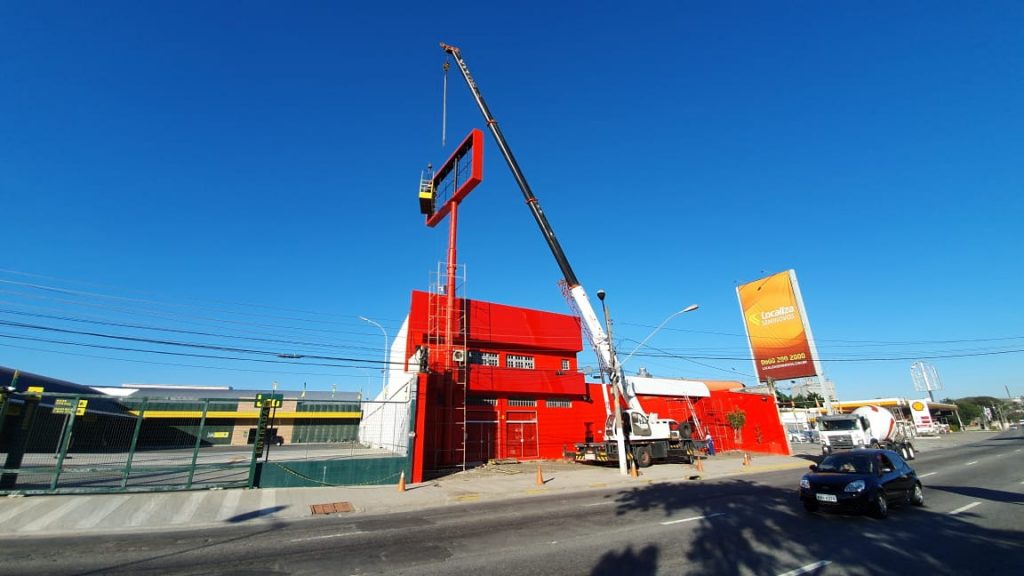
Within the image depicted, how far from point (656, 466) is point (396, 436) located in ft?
50.6

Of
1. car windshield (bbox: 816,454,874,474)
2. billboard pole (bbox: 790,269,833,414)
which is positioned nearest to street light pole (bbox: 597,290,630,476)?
car windshield (bbox: 816,454,874,474)

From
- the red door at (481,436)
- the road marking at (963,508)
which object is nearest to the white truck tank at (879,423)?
the road marking at (963,508)

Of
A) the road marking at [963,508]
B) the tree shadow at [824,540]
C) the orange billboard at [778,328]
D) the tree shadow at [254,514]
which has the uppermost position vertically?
the orange billboard at [778,328]

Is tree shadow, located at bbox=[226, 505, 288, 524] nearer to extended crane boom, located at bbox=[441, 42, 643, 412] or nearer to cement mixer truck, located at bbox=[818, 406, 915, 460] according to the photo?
extended crane boom, located at bbox=[441, 42, 643, 412]

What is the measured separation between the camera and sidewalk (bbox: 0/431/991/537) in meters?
11.0

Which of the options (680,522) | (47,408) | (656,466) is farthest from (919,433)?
(47,408)

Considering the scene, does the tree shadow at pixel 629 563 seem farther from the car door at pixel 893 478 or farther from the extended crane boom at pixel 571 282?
the extended crane boom at pixel 571 282

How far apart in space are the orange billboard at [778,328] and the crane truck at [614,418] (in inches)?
798

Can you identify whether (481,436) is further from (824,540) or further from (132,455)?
(824,540)

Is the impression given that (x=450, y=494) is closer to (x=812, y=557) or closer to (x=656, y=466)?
(x=812, y=557)

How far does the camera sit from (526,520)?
441 inches

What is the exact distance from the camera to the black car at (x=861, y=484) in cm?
1017

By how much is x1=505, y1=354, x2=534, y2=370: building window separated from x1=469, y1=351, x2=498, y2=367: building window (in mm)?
990

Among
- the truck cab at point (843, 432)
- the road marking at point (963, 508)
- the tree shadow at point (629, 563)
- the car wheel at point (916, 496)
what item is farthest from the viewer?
the truck cab at point (843, 432)
